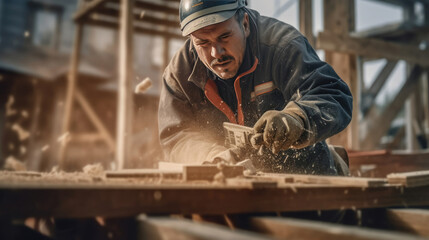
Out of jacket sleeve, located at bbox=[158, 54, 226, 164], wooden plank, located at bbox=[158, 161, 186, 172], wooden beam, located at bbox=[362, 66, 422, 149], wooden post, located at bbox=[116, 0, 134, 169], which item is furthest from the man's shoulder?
wooden beam, located at bbox=[362, 66, 422, 149]

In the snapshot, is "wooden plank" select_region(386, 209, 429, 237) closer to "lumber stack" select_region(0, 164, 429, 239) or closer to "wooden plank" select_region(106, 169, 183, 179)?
"lumber stack" select_region(0, 164, 429, 239)

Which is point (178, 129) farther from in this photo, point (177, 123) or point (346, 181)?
point (346, 181)

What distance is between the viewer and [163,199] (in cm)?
117

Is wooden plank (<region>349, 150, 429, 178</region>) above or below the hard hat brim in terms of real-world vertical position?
below

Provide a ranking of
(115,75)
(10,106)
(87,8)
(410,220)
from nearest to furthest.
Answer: (410,220) → (87,8) → (10,106) → (115,75)

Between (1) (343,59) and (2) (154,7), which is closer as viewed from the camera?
(1) (343,59)

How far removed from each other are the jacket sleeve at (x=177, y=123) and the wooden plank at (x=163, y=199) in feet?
4.14

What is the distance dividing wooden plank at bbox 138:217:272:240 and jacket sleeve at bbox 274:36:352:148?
117 centimetres

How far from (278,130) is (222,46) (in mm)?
725

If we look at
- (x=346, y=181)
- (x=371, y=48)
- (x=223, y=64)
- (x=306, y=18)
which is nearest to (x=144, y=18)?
(x=306, y=18)

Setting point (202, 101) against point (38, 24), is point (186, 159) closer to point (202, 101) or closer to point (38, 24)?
point (202, 101)

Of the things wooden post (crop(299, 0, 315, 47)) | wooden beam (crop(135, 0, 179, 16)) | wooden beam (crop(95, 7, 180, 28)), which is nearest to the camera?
wooden post (crop(299, 0, 315, 47))

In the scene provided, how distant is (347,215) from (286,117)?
60 centimetres

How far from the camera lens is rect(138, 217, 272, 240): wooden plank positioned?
0.84 meters
